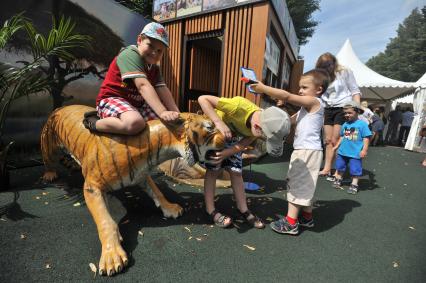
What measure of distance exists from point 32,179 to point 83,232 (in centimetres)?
157

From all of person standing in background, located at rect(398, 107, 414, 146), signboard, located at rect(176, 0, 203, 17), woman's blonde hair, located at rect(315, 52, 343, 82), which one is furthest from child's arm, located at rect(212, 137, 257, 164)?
person standing in background, located at rect(398, 107, 414, 146)

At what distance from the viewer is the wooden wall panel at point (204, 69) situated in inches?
246

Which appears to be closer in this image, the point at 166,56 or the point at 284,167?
the point at 284,167

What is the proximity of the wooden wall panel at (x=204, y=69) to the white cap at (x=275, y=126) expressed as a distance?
185 inches

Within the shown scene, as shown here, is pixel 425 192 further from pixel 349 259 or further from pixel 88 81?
pixel 88 81

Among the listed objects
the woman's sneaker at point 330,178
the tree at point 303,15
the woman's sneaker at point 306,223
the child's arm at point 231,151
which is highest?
the tree at point 303,15

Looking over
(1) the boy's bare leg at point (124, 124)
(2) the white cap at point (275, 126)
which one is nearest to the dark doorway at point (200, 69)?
(1) the boy's bare leg at point (124, 124)

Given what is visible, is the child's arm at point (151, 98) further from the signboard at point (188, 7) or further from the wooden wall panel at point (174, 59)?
the wooden wall panel at point (174, 59)

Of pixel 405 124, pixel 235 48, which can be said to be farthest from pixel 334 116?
pixel 405 124

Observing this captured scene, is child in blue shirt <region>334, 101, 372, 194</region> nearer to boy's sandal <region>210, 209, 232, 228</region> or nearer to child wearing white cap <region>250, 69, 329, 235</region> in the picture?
child wearing white cap <region>250, 69, 329, 235</region>

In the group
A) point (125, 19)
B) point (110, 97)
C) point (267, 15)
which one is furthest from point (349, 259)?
point (125, 19)

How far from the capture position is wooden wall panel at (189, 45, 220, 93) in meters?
6.24

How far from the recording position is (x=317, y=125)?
82.0 inches

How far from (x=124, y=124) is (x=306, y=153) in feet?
4.78
